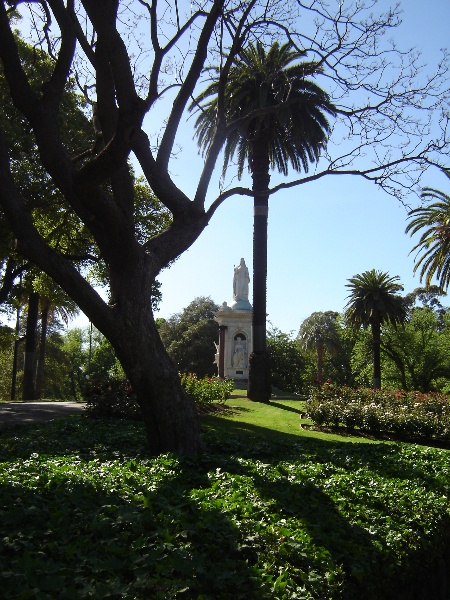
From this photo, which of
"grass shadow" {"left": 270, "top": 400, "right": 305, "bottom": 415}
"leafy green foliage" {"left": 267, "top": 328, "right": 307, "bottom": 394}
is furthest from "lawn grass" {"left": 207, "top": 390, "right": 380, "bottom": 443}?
"leafy green foliage" {"left": 267, "top": 328, "right": 307, "bottom": 394}

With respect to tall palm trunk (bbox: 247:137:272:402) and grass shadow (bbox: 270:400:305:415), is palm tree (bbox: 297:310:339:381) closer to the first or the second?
tall palm trunk (bbox: 247:137:272:402)

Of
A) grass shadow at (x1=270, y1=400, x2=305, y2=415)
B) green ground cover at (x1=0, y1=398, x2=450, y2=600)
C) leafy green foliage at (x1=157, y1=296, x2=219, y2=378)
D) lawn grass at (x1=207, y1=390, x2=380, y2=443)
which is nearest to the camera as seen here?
green ground cover at (x1=0, y1=398, x2=450, y2=600)

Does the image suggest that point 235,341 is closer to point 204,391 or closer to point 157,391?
point 204,391

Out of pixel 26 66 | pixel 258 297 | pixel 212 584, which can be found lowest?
pixel 212 584

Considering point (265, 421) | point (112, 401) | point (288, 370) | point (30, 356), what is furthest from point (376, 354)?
point (112, 401)

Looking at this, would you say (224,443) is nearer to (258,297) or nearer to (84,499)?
(84,499)

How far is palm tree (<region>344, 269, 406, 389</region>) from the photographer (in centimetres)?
3659

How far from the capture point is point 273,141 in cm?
2409

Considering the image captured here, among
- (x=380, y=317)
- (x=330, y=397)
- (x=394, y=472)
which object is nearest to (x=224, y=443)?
(x=394, y=472)

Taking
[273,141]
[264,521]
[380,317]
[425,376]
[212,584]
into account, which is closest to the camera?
[212,584]

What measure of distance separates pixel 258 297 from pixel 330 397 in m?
5.47

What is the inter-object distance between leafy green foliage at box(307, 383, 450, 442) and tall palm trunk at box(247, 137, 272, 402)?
3681mm

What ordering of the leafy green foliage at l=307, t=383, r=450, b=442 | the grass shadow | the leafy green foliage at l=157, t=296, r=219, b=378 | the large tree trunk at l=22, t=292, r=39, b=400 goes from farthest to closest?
the leafy green foliage at l=157, t=296, r=219, b=378
the large tree trunk at l=22, t=292, r=39, b=400
the grass shadow
the leafy green foliage at l=307, t=383, r=450, b=442

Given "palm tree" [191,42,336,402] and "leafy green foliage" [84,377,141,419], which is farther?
"palm tree" [191,42,336,402]
